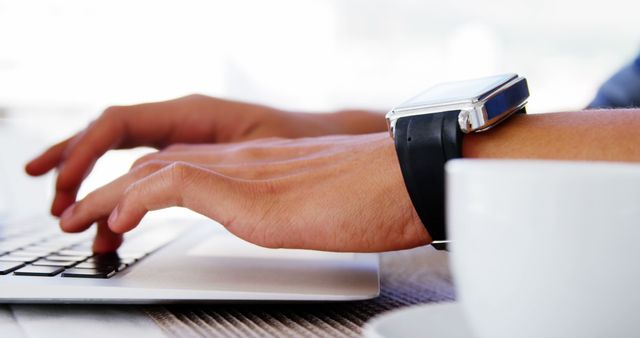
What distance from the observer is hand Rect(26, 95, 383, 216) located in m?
0.69

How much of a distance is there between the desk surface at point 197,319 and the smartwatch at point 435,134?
7 centimetres

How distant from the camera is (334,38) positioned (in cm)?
344

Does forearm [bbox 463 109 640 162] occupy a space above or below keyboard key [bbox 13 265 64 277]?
above

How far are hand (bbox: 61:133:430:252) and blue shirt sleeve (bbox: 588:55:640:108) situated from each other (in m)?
0.54

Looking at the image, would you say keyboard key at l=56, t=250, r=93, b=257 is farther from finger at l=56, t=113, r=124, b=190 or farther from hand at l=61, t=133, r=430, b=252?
finger at l=56, t=113, r=124, b=190

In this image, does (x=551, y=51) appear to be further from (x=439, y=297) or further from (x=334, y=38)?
(x=439, y=297)

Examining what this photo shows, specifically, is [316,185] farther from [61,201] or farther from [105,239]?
[61,201]

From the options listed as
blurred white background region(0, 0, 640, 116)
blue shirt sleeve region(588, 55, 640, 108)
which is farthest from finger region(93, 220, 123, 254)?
blurred white background region(0, 0, 640, 116)

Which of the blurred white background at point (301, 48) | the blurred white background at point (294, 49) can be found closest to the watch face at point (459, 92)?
the blurred white background at point (294, 49)

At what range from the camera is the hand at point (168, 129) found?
2.25ft

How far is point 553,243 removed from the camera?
0.69 ft

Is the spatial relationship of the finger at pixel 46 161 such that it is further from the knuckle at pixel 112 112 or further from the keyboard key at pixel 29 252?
the keyboard key at pixel 29 252

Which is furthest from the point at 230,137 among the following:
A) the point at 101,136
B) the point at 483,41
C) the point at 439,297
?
the point at 483,41

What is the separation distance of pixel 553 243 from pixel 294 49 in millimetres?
3217
